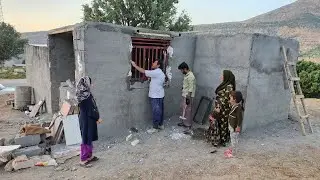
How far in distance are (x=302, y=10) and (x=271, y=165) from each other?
4456 centimetres

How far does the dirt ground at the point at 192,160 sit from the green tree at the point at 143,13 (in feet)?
37.2

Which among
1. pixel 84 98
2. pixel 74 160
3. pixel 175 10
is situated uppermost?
pixel 175 10

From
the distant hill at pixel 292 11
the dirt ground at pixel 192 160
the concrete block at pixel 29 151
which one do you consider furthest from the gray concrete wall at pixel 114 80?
the distant hill at pixel 292 11

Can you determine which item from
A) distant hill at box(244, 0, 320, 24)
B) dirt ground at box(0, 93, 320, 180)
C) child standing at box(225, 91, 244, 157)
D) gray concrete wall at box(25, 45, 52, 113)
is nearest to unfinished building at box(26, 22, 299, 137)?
dirt ground at box(0, 93, 320, 180)

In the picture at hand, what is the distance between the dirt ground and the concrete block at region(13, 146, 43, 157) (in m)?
0.51

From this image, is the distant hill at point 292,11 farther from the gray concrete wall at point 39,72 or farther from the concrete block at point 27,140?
the concrete block at point 27,140

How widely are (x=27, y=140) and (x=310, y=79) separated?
14.1 m

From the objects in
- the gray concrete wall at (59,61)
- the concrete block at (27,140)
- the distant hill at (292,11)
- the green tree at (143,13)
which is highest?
the distant hill at (292,11)

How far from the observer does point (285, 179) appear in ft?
17.7

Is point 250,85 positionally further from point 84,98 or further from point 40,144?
point 40,144

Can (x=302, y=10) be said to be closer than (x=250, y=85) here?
No

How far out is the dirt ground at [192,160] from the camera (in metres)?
5.52

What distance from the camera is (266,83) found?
7.93 m

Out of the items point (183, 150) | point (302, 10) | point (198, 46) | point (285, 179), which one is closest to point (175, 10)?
point (198, 46)
